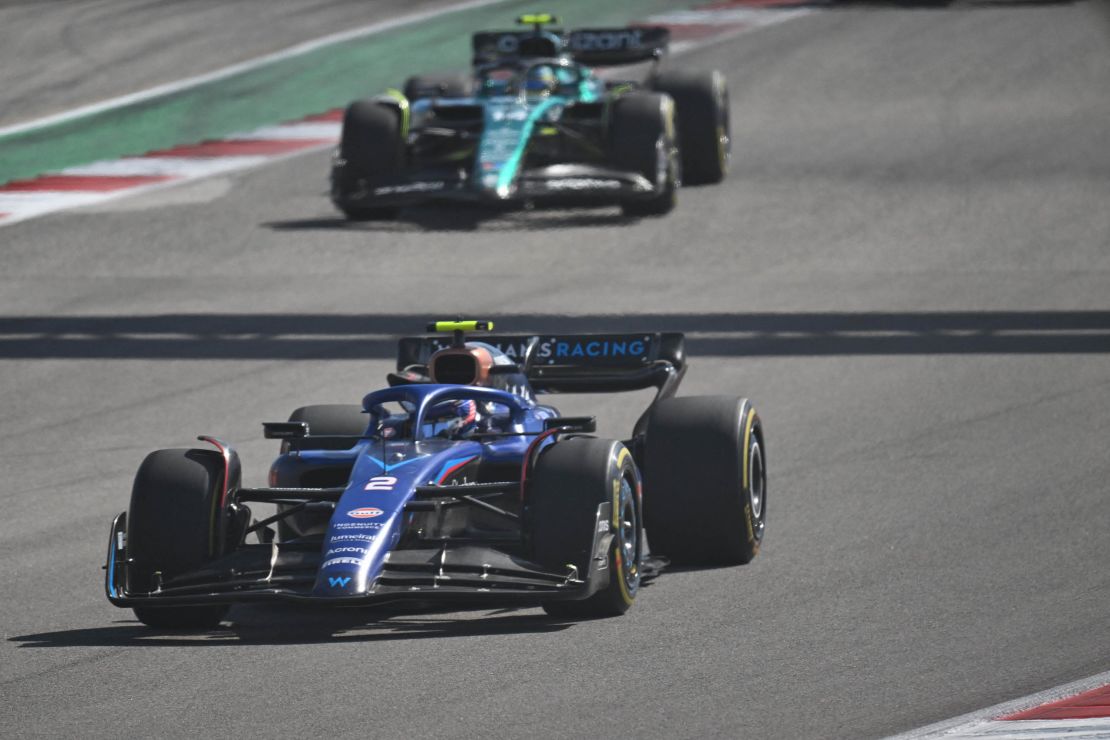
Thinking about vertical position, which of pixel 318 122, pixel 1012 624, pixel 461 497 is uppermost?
pixel 318 122

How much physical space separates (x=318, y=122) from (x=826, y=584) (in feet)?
55.1

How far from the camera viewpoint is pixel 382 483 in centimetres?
848

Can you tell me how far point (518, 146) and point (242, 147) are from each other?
5.85 meters

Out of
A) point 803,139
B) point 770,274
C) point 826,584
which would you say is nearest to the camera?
point 826,584

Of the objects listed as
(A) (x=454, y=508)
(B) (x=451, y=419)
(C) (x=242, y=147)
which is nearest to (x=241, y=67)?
(C) (x=242, y=147)

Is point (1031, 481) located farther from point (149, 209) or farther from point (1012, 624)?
point (149, 209)

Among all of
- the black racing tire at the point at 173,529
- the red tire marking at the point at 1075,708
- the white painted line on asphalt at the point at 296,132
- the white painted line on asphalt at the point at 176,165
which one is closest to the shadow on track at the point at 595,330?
the white painted line on asphalt at the point at 176,165

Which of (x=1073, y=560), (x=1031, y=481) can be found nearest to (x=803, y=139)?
(x=1031, y=481)

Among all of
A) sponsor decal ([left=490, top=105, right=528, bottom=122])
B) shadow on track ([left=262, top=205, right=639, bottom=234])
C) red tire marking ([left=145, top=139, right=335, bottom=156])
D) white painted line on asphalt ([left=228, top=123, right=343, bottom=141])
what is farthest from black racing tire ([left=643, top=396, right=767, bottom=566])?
A: white painted line on asphalt ([left=228, top=123, right=343, bottom=141])

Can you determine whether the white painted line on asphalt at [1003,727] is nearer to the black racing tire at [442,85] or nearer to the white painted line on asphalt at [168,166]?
the black racing tire at [442,85]

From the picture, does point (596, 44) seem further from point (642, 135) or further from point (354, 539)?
point (354, 539)

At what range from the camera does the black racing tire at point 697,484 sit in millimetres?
9469

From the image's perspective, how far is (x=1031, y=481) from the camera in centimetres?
1132

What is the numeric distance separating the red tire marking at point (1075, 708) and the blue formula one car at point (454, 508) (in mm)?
2018
